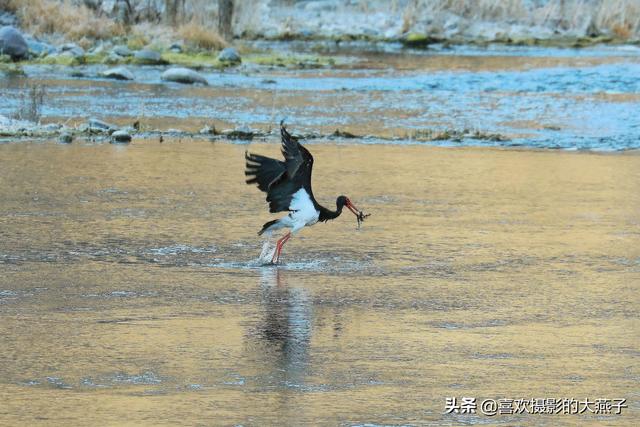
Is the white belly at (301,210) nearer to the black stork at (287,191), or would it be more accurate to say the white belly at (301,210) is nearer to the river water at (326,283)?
the black stork at (287,191)

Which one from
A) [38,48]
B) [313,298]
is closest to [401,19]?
[38,48]

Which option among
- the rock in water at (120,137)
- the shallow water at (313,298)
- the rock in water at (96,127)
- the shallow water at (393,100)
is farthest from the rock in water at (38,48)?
the shallow water at (313,298)

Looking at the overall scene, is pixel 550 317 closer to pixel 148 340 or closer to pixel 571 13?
pixel 148 340

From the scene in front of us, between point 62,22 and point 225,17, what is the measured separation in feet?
A: 15.5

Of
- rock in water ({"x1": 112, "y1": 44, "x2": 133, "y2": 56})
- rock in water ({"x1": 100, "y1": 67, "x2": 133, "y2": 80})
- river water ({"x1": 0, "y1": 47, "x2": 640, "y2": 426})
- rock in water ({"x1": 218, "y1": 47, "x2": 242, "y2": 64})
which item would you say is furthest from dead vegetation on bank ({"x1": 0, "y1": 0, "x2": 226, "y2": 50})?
river water ({"x1": 0, "y1": 47, "x2": 640, "y2": 426})

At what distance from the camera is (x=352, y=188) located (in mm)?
14680

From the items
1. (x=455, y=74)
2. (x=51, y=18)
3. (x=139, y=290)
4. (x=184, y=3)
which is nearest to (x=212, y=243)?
(x=139, y=290)

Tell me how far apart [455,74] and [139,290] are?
79.0 ft

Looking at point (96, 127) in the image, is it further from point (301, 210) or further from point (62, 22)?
point (62, 22)

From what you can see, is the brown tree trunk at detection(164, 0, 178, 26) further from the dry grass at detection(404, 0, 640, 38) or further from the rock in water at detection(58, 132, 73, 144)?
the rock in water at detection(58, 132, 73, 144)

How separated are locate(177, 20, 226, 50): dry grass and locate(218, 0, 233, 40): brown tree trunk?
1.71 metres

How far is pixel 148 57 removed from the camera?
111 ft

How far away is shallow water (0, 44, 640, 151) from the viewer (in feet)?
68.7

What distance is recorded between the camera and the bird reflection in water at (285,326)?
7539mm
